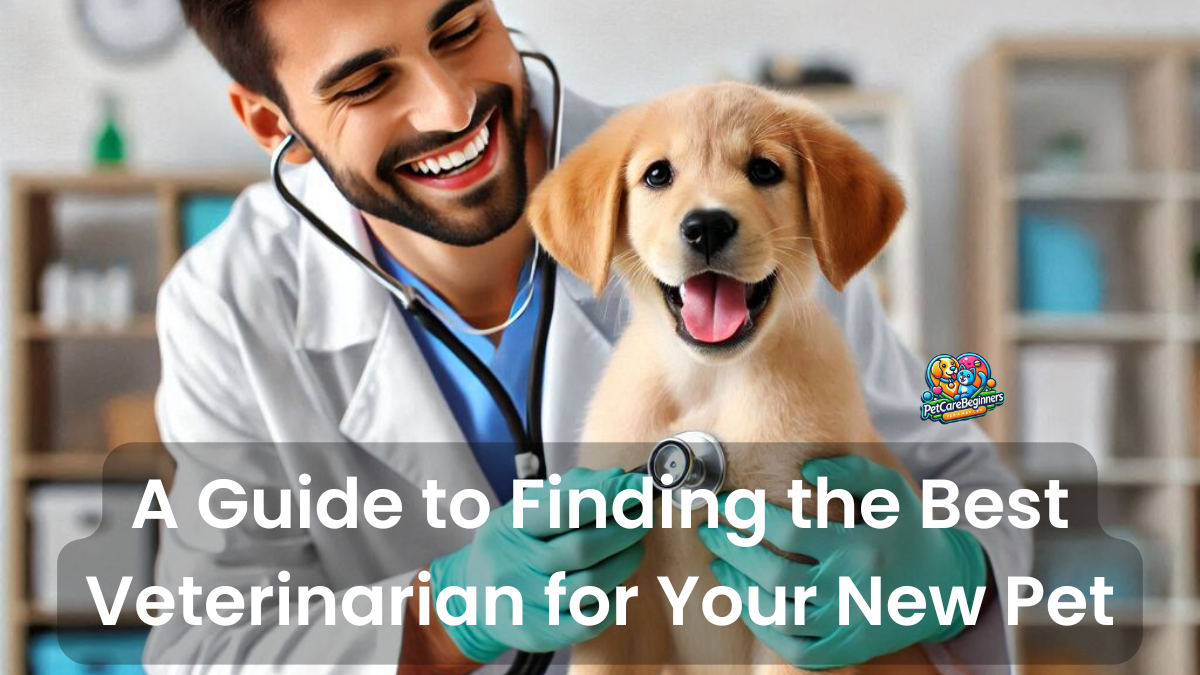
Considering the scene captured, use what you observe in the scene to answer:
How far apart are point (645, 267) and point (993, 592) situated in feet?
1.42

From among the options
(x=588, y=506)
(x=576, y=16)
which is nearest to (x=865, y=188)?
(x=588, y=506)

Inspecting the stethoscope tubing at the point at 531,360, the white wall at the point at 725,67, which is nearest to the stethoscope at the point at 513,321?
the stethoscope tubing at the point at 531,360

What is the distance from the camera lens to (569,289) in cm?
86

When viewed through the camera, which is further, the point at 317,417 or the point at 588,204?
the point at 317,417

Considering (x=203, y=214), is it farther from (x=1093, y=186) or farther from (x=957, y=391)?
(x=957, y=391)

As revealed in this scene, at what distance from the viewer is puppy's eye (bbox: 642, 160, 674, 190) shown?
28.1 inches

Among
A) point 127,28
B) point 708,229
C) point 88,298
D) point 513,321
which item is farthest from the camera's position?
point 127,28

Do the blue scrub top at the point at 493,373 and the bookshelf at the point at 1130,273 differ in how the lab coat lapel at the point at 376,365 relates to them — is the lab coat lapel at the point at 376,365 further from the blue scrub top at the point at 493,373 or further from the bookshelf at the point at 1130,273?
the bookshelf at the point at 1130,273

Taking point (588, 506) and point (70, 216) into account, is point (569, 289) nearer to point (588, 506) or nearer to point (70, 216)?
point (588, 506)

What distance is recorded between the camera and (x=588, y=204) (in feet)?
2.38

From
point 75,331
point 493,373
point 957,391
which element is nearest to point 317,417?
point 493,373

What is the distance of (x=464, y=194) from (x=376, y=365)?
189 mm

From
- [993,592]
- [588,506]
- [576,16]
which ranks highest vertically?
[576,16]

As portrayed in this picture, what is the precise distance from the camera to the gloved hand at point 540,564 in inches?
29.2
